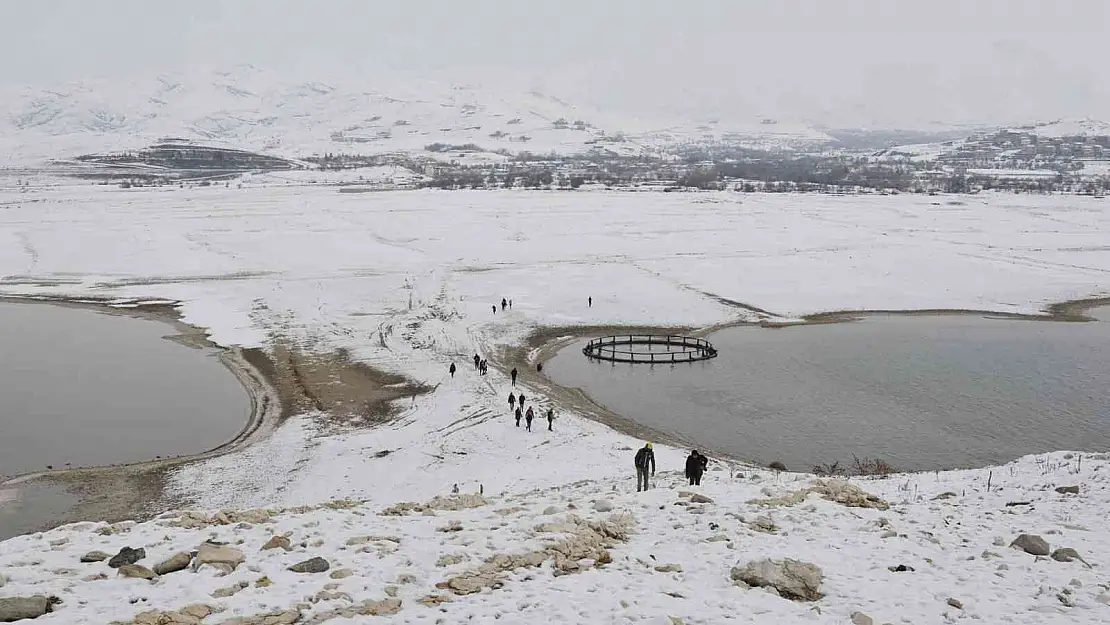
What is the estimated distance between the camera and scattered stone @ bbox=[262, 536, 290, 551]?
11.1 m

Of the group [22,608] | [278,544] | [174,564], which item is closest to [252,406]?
[278,544]

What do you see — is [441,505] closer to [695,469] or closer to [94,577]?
[695,469]

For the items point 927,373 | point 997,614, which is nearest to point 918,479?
point 997,614

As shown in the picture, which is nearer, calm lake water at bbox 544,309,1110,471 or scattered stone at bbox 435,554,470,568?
scattered stone at bbox 435,554,470,568

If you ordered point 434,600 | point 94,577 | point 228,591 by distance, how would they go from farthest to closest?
point 94,577 < point 228,591 < point 434,600

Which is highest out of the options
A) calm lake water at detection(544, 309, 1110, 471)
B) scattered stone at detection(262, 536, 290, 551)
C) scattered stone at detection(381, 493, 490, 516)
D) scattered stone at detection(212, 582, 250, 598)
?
scattered stone at detection(212, 582, 250, 598)

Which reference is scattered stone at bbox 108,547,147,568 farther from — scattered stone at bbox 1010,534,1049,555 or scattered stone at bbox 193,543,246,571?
scattered stone at bbox 1010,534,1049,555

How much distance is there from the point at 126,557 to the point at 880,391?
27.1m

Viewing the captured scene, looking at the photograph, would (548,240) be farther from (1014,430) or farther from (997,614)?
(997,614)

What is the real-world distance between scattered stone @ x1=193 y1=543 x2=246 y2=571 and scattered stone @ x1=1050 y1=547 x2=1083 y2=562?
34.3 ft

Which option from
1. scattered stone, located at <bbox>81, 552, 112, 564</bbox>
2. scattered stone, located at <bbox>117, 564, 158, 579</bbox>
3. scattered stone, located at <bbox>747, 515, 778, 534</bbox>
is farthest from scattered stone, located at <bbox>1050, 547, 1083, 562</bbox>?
scattered stone, located at <bbox>81, 552, 112, 564</bbox>

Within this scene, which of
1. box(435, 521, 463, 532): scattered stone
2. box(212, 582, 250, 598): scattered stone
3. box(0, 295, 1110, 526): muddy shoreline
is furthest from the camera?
box(0, 295, 1110, 526): muddy shoreline

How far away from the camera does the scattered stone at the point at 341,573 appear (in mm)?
10204

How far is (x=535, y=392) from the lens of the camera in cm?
2997
